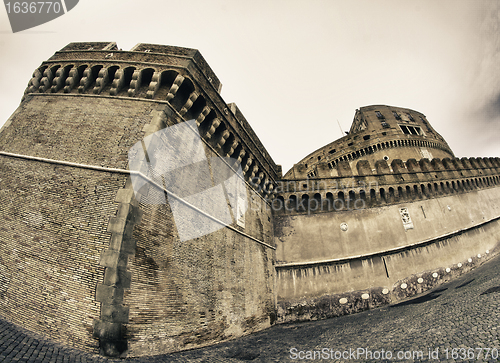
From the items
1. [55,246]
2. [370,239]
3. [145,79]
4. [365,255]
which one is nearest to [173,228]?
[55,246]

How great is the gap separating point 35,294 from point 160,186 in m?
3.37

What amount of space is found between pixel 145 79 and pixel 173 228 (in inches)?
208

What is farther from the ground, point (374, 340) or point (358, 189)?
point (358, 189)

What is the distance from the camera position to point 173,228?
231 inches

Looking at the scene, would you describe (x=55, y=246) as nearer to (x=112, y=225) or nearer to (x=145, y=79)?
(x=112, y=225)

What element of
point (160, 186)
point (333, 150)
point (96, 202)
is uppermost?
point (333, 150)

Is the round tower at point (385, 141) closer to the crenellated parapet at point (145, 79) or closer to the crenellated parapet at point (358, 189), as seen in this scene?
the crenellated parapet at point (358, 189)

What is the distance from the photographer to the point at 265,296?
907cm

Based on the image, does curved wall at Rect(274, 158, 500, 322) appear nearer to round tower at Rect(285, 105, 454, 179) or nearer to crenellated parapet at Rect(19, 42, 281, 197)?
crenellated parapet at Rect(19, 42, 281, 197)

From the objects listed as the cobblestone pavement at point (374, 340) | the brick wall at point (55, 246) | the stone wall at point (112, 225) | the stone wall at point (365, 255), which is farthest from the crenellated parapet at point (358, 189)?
the brick wall at point (55, 246)

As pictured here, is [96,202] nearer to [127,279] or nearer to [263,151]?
[127,279]

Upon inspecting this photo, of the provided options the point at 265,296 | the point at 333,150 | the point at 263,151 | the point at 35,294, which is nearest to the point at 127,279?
the point at 35,294

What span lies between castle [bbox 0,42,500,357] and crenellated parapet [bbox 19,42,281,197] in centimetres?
5

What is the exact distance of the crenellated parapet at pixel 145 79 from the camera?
7.07 meters
